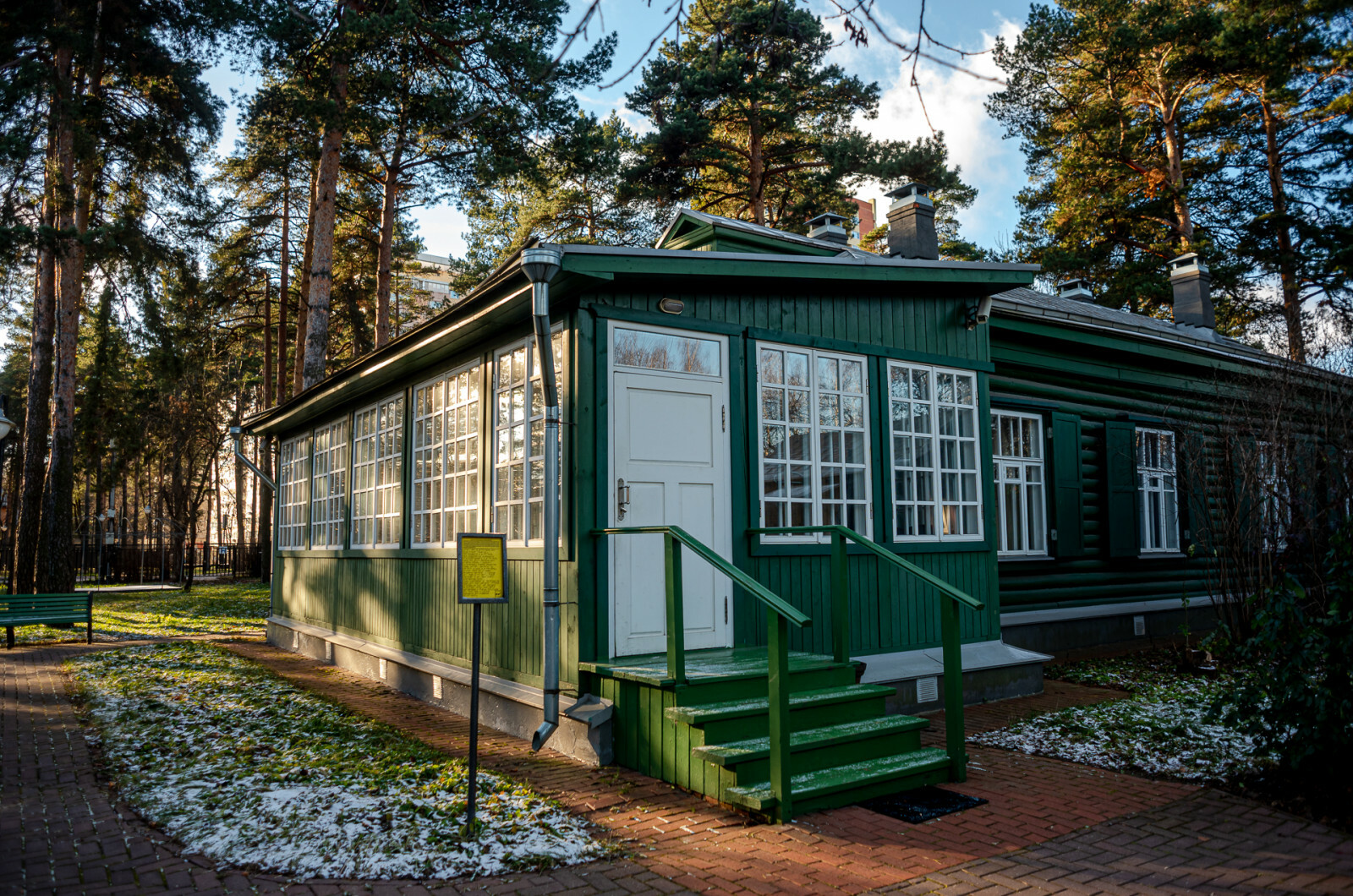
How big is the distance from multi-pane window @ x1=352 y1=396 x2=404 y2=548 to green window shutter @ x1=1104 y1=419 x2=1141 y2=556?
807 cm

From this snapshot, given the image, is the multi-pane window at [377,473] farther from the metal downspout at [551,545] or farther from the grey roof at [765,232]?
the metal downspout at [551,545]

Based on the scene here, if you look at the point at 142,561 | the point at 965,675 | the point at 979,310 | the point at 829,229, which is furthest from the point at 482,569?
the point at 142,561

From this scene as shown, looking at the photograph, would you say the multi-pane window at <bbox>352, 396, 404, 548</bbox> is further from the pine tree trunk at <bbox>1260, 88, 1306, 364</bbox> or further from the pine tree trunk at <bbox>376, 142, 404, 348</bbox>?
the pine tree trunk at <bbox>1260, 88, 1306, 364</bbox>

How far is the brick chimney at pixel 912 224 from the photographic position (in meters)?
9.99

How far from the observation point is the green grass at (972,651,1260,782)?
221 inches

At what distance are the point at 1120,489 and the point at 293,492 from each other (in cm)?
1101

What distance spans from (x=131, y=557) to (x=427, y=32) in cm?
2006

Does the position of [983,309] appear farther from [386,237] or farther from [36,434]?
[36,434]

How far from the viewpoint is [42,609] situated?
12.3 m

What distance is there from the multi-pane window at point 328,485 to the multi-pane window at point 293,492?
0.40m

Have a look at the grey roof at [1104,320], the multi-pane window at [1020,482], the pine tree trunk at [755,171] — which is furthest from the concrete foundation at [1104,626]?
the pine tree trunk at [755,171]

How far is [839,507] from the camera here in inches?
287

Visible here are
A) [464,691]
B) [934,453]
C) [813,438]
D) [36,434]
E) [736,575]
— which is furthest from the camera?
[36,434]

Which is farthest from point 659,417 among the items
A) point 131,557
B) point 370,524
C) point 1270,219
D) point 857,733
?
point 131,557
